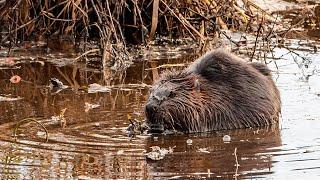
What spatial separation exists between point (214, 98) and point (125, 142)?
92 centimetres

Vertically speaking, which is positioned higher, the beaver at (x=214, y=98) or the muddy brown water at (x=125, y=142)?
the beaver at (x=214, y=98)

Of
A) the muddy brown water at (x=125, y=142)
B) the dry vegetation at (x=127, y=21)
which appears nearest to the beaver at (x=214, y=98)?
the muddy brown water at (x=125, y=142)

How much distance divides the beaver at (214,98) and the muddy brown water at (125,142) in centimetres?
12

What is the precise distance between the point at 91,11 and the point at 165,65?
5.56ft

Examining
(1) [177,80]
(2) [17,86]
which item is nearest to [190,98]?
(1) [177,80]

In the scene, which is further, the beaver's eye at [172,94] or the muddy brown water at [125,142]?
the beaver's eye at [172,94]

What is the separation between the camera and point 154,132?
6246 mm

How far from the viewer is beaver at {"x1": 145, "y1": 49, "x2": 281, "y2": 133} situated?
6.27 meters

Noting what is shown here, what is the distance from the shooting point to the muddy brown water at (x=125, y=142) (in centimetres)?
504

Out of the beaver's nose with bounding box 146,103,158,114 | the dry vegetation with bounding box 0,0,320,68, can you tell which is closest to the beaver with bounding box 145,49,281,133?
the beaver's nose with bounding box 146,103,158,114

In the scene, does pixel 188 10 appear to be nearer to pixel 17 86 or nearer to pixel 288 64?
pixel 288 64

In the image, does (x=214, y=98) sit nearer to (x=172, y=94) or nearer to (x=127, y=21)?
(x=172, y=94)

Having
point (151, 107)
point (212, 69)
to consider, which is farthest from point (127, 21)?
point (151, 107)

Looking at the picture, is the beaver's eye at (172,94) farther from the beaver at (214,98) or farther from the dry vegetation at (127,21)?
the dry vegetation at (127,21)
